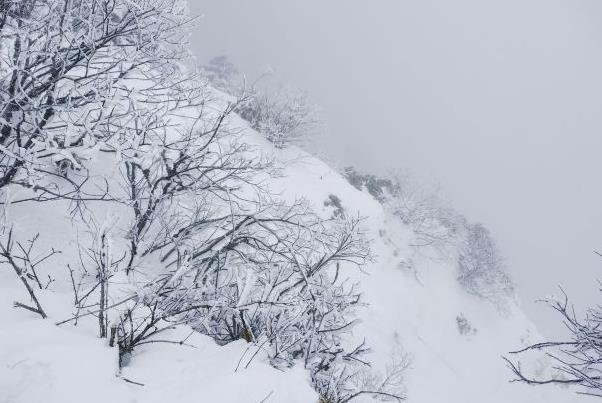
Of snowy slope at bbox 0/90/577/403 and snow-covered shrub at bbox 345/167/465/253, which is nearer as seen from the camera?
snowy slope at bbox 0/90/577/403

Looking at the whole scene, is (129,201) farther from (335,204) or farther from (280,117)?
(280,117)

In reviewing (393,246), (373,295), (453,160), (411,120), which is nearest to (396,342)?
(373,295)

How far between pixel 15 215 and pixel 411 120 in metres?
135

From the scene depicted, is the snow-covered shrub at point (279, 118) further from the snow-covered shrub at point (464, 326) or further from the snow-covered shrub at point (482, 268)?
the snow-covered shrub at point (482, 268)

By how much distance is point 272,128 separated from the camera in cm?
1553

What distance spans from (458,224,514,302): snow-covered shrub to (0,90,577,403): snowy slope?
0.67 meters

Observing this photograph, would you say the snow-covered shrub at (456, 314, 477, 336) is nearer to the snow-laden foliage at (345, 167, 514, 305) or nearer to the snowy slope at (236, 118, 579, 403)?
the snowy slope at (236, 118, 579, 403)

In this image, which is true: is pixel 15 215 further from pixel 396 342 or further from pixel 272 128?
pixel 396 342

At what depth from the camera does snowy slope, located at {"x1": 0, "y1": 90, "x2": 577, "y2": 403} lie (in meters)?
2.13

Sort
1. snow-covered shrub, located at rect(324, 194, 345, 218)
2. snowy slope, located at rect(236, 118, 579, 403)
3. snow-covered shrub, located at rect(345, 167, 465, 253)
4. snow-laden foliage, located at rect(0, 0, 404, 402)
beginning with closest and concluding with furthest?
snow-laden foliage, located at rect(0, 0, 404, 402), snowy slope, located at rect(236, 118, 579, 403), snow-covered shrub, located at rect(324, 194, 345, 218), snow-covered shrub, located at rect(345, 167, 465, 253)

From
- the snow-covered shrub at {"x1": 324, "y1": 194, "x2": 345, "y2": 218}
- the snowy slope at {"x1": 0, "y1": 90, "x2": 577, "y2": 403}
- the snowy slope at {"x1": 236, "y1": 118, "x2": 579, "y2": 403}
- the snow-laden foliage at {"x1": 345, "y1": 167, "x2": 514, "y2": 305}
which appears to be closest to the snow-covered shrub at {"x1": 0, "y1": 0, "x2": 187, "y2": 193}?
the snowy slope at {"x1": 0, "y1": 90, "x2": 577, "y2": 403}

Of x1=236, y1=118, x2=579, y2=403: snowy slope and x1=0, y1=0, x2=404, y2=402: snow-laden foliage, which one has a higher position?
x1=236, y1=118, x2=579, y2=403: snowy slope

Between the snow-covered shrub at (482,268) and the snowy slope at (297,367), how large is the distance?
67cm

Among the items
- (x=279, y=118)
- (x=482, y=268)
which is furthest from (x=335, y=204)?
(x=482, y=268)
